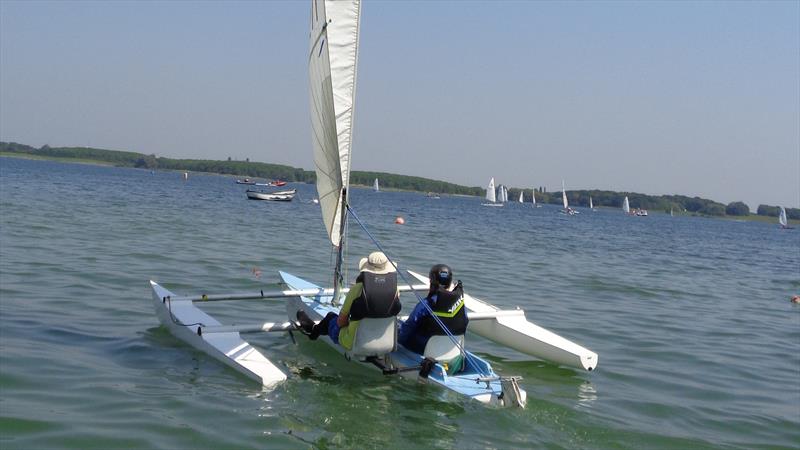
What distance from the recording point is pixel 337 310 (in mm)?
9055

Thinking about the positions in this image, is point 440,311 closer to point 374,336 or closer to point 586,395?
point 374,336

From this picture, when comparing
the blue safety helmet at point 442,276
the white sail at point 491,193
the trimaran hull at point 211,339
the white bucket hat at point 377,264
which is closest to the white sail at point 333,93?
the white bucket hat at point 377,264

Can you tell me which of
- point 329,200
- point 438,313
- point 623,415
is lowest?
point 623,415

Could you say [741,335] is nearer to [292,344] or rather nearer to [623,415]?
[623,415]

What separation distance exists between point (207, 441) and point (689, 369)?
21.1 feet

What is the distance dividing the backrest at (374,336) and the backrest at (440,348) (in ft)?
1.26

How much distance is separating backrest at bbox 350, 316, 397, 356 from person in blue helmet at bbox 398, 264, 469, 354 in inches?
11.0

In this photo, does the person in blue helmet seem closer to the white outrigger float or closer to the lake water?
the white outrigger float

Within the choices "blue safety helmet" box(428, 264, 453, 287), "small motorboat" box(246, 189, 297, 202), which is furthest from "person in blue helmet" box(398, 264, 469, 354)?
"small motorboat" box(246, 189, 297, 202)

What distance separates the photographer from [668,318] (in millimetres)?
13508

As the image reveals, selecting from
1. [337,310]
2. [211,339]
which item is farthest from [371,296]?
[337,310]

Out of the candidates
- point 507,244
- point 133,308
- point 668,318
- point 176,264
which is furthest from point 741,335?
point 507,244

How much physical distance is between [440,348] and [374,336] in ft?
2.19

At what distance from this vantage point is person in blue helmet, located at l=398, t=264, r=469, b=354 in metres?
7.23
